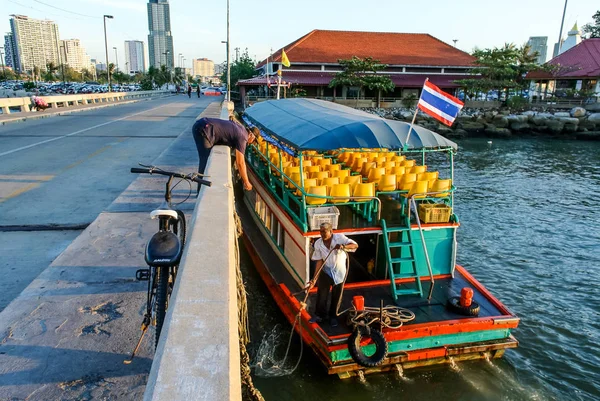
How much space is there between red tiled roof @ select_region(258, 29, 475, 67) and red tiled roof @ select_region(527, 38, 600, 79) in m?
10.1

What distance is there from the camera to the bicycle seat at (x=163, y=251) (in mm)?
3434

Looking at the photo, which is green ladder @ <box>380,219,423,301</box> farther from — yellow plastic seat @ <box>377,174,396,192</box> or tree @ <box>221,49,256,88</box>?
tree @ <box>221,49,256,88</box>

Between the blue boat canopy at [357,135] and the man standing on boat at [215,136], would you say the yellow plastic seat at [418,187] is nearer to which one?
the blue boat canopy at [357,135]

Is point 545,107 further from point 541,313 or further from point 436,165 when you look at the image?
point 541,313

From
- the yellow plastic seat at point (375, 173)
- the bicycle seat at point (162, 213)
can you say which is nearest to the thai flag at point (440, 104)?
the yellow plastic seat at point (375, 173)

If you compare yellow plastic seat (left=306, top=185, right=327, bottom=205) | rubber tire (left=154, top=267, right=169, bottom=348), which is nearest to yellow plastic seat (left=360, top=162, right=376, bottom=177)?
yellow plastic seat (left=306, top=185, right=327, bottom=205)

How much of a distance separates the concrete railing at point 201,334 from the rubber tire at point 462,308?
203 inches

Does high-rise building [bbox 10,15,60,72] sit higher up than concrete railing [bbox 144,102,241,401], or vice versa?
high-rise building [bbox 10,15,60,72]

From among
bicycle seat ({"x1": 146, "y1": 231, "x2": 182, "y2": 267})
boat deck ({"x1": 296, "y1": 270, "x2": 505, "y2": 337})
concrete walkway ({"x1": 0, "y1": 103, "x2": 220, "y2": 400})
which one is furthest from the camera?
boat deck ({"x1": 296, "y1": 270, "x2": 505, "y2": 337})

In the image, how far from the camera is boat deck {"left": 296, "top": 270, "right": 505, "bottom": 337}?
7330 millimetres

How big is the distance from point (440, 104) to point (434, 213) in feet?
7.26

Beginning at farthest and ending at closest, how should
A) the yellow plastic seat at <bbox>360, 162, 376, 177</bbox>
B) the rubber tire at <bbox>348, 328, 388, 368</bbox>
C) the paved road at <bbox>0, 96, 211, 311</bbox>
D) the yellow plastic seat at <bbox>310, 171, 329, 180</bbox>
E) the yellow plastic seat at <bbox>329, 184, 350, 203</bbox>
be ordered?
the yellow plastic seat at <bbox>360, 162, 376, 177</bbox>
the yellow plastic seat at <bbox>310, 171, 329, 180</bbox>
the yellow plastic seat at <bbox>329, 184, 350, 203</bbox>
the rubber tire at <bbox>348, 328, 388, 368</bbox>
the paved road at <bbox>0, 96, 211, 311</bbox>

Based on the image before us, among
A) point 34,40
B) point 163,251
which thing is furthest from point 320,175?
point 34,40

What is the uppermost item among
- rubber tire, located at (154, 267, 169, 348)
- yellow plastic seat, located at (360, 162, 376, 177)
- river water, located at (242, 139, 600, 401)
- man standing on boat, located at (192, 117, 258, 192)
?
man standing on boat, located at (192, 117, 258, 192)
